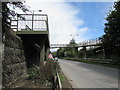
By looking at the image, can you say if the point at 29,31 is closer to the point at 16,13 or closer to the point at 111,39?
the point at 16,13

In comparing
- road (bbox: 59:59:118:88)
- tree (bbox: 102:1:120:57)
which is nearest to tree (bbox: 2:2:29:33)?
road (bbox: 59:59:118:88)

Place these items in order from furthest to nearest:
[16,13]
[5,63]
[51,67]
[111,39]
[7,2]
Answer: [111,39] < [51,67] < [5,63] < [16,13] < [7,2]

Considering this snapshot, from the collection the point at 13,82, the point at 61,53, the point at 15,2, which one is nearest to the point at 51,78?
the point at 13,82

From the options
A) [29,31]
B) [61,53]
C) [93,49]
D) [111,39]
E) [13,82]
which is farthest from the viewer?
[61,53]

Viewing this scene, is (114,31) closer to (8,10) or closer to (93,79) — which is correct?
(93,79)

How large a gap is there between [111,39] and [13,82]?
1535 cm

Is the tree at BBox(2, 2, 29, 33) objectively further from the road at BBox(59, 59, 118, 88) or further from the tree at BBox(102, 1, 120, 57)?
the tree at BBox(102, 1, 120, 57)

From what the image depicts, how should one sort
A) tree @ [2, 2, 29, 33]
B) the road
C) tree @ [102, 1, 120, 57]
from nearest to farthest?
1. tree @ [2, 2, 29, 33]
2. the road
3. tree @ [102, 1, 120, 57]

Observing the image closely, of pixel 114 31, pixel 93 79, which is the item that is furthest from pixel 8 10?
pixel 114 31

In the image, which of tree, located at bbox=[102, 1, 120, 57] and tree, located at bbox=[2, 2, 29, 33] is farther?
tree, located at bbox=[102, 1, 120, 57]

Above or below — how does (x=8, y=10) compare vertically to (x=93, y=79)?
above

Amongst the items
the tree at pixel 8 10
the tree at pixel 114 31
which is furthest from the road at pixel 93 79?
the tree at pixel 114 31

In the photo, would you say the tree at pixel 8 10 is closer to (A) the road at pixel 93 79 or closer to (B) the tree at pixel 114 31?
(A) the road at pixel 93 79

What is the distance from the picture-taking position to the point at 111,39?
1747cm
